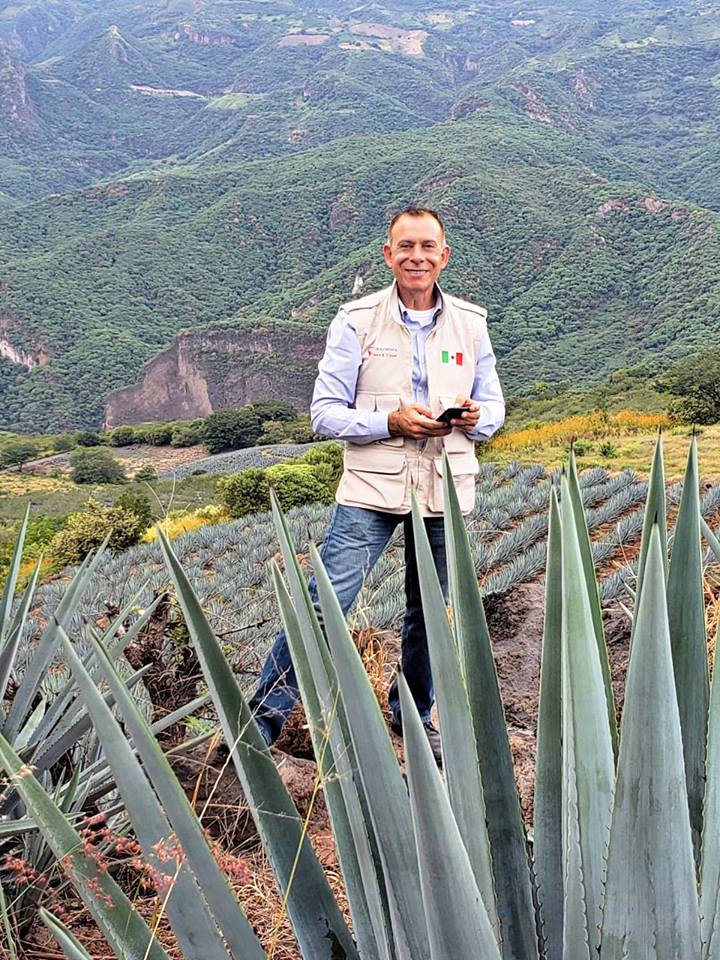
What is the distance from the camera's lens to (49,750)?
6.48 feet

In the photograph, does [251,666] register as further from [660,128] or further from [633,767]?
[660,128]

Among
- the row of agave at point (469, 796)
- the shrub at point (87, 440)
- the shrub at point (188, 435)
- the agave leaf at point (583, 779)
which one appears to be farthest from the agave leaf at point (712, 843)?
the shrub at point (87, 440)

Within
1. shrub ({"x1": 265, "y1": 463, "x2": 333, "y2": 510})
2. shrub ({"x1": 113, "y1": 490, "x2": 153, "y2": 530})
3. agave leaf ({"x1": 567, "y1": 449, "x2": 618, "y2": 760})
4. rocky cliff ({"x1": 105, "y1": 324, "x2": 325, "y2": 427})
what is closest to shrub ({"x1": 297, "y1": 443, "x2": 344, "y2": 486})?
shrub ({"x1": 265, "y1": 463, "x2": 333, "y2": 510})

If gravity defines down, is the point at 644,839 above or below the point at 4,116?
below

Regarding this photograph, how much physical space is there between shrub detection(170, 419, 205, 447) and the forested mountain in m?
17.4

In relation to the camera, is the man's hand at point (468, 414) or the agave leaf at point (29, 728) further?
the man's hand at point (468, 414)

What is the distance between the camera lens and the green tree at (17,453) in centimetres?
4331

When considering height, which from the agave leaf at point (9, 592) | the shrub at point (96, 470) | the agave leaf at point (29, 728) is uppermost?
the agave leaf at point (9, 592)

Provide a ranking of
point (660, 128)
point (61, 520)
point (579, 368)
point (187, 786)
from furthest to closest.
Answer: point (660, 128)
point (579, 368)
point (61, 520)
point (187, 786)

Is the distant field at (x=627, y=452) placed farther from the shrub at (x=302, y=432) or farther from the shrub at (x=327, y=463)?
the shrub at (x=302, y=432)

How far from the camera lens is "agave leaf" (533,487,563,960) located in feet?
3.78

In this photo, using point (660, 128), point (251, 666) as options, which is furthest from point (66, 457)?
point (660, 128)

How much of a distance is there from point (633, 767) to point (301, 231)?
8640cm

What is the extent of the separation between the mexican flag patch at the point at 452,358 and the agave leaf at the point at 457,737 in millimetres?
1466
